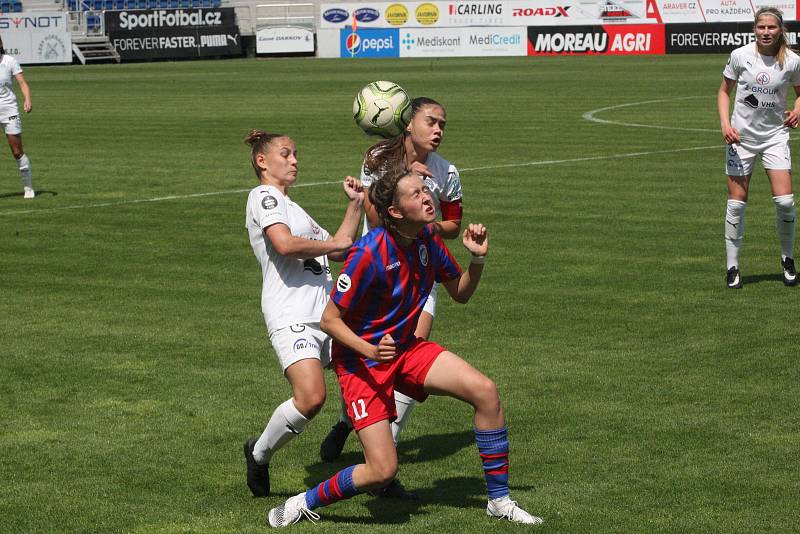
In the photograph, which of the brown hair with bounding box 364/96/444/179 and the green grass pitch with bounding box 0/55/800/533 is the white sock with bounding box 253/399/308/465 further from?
the brown hair with bounding box 364/96/444/179

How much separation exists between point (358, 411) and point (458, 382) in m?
0.53

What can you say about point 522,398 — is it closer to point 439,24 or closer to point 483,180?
point 483,180

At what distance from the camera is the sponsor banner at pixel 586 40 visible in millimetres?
55344

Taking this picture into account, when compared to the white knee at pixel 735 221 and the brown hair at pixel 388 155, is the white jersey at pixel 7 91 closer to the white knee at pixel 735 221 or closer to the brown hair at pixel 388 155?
the white knee at pixel 735 221

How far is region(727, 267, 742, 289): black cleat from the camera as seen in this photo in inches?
484

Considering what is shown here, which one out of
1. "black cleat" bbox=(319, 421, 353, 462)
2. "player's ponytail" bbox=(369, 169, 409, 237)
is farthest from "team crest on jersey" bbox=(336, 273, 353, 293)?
"black cleat" bbox=(319, 421, 353, 462)

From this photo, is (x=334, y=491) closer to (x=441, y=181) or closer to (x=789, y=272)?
(x=441, y=181)

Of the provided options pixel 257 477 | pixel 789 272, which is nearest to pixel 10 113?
pixel 789 272

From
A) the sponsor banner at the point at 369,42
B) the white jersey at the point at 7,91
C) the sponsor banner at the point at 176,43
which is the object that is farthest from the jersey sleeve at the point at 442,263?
the sponsor banner at the point at 176,43

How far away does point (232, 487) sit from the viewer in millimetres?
7285

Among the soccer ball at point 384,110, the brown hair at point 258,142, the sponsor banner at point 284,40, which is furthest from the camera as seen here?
the sponsor banner at point 284,40

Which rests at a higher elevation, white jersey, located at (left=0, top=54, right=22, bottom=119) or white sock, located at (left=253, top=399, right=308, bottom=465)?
white jersey, located at (left=0, top=54, right=22, bottom=119)

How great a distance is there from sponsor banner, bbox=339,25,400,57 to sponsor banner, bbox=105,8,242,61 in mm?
5906

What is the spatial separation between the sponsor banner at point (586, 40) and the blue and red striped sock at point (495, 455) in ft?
167
